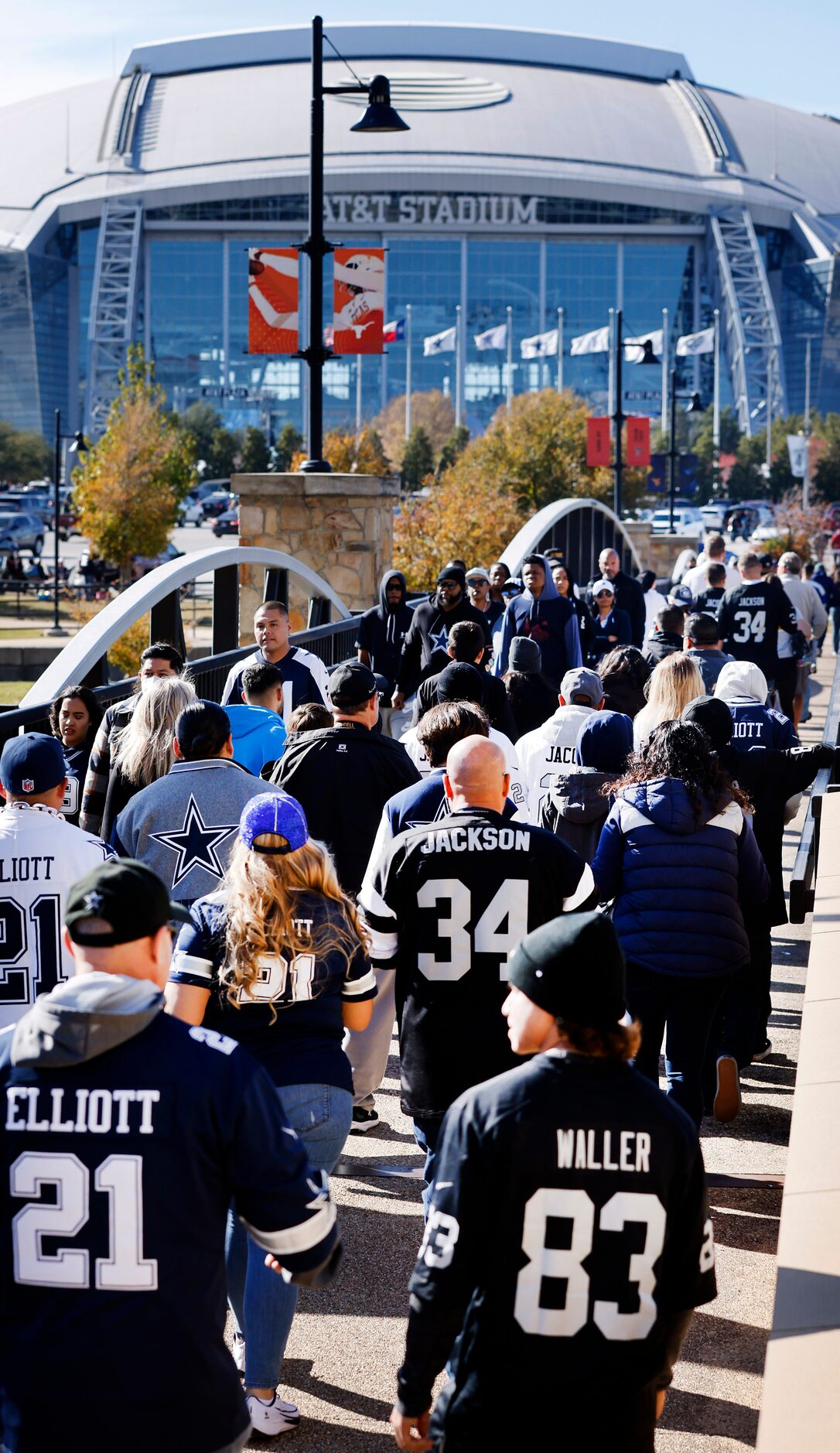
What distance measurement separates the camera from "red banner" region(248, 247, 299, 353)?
52.9 feet

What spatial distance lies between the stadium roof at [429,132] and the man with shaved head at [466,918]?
11334 centimetres

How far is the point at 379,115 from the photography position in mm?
14750

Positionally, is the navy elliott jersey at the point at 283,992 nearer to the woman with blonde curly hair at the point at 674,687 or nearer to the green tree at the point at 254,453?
the woman with blonde curly hair at the point at 674,687

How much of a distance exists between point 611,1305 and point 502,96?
13223 centimetres

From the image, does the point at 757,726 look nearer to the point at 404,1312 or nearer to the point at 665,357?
the point at 404,1312

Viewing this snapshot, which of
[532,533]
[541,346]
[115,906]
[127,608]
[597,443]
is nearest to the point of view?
[115,906]

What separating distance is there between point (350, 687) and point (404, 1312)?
2.31 metres

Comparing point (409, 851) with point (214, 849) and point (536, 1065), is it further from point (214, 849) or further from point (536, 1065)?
point (536, 1065)

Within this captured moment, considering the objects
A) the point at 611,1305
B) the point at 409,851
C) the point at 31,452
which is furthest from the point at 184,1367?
the point at 31,452

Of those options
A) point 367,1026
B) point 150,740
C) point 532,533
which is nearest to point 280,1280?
point 367,1026

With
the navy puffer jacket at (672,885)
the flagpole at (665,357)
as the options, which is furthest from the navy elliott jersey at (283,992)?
the flagpole at (665,357)

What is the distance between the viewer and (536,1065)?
2.77m

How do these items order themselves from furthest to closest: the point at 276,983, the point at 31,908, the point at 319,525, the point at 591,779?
the point at 319,525, the point at 591,779, the point at 31,908, the point at 276,983

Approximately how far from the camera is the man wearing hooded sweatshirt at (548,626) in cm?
1184
